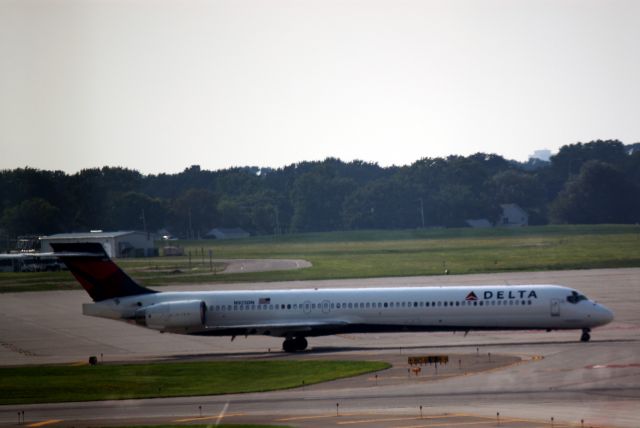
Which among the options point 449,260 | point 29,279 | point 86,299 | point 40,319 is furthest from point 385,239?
point 40,319

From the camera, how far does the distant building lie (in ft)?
382

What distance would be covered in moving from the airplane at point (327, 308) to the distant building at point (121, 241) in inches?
2291

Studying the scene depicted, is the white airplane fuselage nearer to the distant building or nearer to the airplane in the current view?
the airplane

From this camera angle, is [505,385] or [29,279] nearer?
[505,385]

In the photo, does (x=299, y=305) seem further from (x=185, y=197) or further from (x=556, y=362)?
(x=185, y=197)

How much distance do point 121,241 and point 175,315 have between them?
267 feet

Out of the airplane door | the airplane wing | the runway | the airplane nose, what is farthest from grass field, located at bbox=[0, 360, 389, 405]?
the airplane nose

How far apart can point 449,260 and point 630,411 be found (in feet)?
284

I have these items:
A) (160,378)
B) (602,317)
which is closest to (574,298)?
(602,317)

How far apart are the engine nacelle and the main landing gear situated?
183 inches

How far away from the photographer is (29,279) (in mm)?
119000

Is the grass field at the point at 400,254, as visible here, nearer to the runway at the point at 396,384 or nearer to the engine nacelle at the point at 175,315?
the runway at the point at 396,384

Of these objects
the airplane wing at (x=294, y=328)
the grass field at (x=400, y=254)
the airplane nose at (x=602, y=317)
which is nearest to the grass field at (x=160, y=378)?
the airplane wing at (x=294, y=328)

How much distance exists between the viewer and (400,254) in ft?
449
